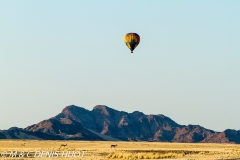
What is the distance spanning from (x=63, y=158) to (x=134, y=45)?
108ft

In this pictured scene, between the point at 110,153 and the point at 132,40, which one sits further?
the point at 132,40

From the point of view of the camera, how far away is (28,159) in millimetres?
50375

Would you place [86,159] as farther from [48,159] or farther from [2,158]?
[2,158]

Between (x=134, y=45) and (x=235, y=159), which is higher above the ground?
(x=134, y=45)

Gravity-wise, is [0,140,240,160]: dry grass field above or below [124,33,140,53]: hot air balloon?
below

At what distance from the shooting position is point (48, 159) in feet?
164

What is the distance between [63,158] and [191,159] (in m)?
13.6

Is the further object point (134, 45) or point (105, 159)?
point (134, 45)

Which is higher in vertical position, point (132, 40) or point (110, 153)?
point (132, 40)

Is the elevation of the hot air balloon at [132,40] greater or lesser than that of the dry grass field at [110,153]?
greater

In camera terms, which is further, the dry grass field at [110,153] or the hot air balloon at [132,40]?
the hot air balloon at [132,40]

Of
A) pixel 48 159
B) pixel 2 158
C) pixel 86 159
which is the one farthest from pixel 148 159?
pixel 2 158

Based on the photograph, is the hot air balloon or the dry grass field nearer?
the dry grass field

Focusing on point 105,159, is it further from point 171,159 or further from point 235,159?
point 235,159
